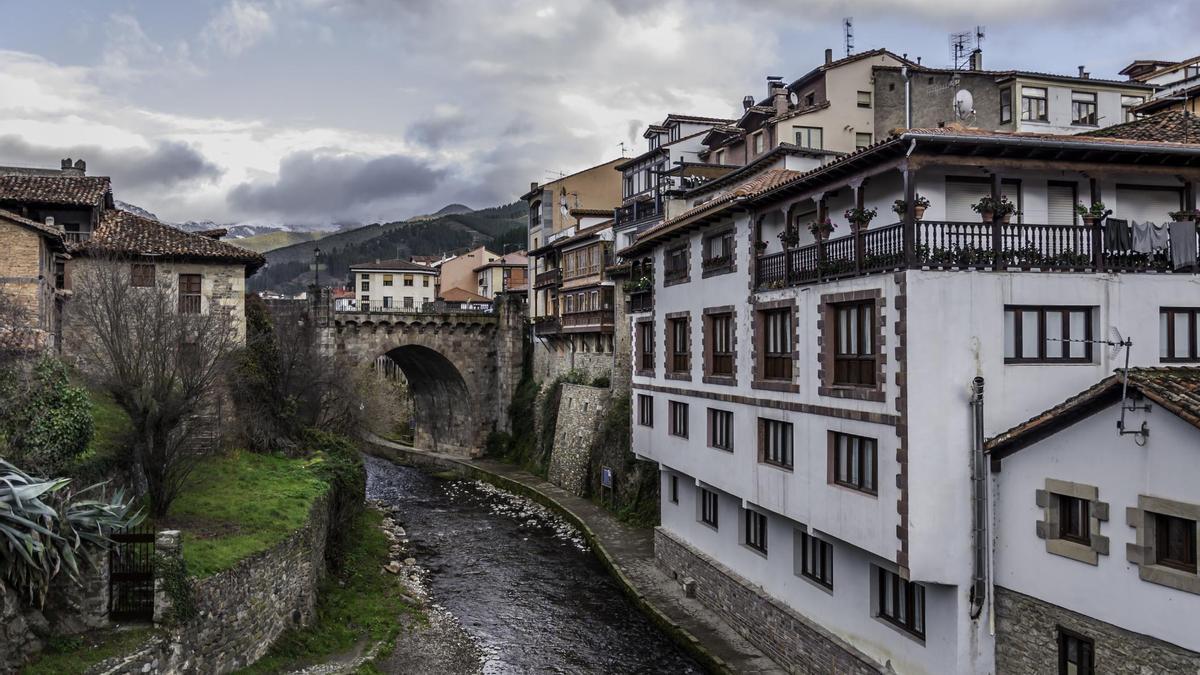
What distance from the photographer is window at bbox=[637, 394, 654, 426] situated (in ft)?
98.4

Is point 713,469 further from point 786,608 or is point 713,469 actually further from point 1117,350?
point 1117,350

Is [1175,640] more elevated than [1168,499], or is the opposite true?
[1168,499]

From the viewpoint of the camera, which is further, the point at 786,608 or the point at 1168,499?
the point at 786,608

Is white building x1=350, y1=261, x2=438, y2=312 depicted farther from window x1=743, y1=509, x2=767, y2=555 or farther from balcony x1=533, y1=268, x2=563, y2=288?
window x1=743, y1=509, x2=767, y2=555

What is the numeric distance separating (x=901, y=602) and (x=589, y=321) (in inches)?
1227

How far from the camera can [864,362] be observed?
17312 millimetres

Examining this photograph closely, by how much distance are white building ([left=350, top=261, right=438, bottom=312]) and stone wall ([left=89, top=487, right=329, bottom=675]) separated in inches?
3168

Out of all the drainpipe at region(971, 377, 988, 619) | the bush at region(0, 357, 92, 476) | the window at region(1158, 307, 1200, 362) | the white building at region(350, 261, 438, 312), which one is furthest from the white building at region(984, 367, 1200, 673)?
the white building at region(350, 261, 438, 312)

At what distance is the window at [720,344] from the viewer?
23.9 m

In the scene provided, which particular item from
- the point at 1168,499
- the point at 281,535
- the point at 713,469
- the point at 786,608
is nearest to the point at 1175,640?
the point at 1168,499

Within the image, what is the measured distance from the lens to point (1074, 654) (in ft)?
45.9

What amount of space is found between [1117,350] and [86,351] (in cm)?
2734

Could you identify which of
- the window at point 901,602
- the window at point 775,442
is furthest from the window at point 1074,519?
the window at point 775,442

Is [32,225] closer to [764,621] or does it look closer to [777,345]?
[777,345]
